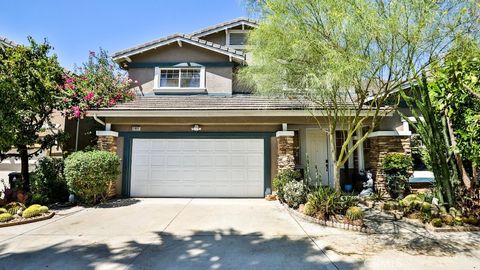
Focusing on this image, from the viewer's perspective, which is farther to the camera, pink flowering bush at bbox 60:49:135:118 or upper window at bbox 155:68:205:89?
upper window at bbox 155:68:205:89

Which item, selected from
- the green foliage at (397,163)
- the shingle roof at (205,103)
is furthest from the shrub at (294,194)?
the green foliage at (397,163)

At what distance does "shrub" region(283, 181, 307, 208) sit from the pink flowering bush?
7.87m

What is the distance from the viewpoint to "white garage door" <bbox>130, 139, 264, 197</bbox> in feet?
33.7

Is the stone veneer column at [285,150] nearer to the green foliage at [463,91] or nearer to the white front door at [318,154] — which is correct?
the white front door at [318,154]

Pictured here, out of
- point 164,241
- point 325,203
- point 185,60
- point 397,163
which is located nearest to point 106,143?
point 185,60

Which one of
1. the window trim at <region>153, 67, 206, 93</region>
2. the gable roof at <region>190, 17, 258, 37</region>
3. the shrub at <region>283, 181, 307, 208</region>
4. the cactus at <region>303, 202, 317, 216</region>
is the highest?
the gable roof at <region>190, 17, 258, 37</region>

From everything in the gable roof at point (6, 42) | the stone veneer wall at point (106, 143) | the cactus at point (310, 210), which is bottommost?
the cactus at point (310, 210)

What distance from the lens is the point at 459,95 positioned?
6746mm

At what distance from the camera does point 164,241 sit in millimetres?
5422

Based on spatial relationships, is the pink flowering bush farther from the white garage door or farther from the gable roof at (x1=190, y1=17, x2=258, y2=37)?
the gable roof at (x1=190, y1=17, x2=258, y2=37)

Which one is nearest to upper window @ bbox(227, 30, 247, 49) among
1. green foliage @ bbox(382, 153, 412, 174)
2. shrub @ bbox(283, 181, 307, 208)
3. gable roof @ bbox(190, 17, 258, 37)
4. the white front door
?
gable roof @ bbox(190, 17, 258, 37)

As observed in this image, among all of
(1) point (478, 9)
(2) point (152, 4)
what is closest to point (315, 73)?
(1) point (478, 9)

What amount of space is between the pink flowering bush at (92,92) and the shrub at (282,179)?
24.2 feet

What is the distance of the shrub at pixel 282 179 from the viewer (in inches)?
361
